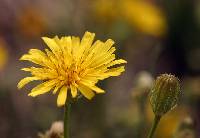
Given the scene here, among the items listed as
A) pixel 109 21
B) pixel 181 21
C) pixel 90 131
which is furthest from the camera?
pixel 181 21


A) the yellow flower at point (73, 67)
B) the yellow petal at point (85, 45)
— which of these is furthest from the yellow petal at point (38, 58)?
the yellow petal at point (85, 45)

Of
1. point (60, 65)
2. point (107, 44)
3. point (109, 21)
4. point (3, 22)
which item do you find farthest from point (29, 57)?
point (3, 22)

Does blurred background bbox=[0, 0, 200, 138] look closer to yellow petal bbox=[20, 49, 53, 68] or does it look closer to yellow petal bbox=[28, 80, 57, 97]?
yellow petal bbox=[20, 49, 53, 68]

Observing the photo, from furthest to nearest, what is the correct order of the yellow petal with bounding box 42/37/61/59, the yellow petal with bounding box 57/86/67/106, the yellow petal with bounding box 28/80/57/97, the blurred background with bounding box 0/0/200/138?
the blurred background with bounding box 0/0/200/138, the yellow petal with bounding box 42/37/61/59, the yellow petal with bounding box 28/80/57/97, the yellow petal with bounding box 57/86/67/106

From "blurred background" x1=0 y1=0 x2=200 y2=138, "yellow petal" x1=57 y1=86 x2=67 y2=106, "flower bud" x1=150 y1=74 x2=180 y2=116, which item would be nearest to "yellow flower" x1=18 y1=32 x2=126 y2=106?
"yellow petal" x1=57 y1=86 x2=67 y2=106

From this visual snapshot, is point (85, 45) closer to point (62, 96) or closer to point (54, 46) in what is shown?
point (54, 46)

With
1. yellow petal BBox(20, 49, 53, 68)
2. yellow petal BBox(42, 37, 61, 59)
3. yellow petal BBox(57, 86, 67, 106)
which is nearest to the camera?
yellow petal BBox(57, 86, 67, 106)

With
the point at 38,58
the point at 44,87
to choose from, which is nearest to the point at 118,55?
the point at 38,58

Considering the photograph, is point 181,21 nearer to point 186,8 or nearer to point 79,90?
point 186,8
